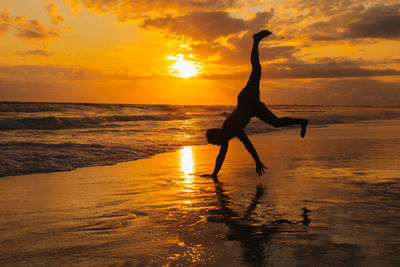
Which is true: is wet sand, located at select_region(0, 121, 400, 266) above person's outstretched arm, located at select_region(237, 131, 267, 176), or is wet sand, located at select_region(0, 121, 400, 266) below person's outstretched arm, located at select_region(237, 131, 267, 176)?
below

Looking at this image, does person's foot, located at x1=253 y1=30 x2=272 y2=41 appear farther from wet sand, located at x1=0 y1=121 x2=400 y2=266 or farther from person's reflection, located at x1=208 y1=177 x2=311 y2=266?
person's reflection, located at x1=208 y1=177 x2=311 y2=266

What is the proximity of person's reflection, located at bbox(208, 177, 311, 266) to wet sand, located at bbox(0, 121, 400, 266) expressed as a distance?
12 mm

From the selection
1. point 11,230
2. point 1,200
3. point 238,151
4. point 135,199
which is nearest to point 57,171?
point 1,200

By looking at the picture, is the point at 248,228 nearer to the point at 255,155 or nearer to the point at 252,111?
the point at 255,155

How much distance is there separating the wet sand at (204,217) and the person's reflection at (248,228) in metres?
0.01

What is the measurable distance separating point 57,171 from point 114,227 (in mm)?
5321

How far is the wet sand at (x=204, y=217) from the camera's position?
3.41m

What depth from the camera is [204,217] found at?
15.5ft

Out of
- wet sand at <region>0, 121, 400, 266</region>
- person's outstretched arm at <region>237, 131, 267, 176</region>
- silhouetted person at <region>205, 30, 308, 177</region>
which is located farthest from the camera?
person's outstretched arm at <region>237, 131, 267, 176</region>

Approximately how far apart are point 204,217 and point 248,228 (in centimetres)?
72

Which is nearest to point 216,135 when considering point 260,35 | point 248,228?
point 260,35

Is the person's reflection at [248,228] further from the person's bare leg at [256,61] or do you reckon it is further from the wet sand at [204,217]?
the person's bare leg at [256,61]

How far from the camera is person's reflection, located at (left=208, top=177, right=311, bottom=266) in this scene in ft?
11.3

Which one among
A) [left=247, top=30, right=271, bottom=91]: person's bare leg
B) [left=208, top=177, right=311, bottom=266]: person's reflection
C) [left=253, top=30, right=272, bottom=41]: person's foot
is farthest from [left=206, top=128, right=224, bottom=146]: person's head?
[left=208, top=177, right=311, bottom=266]: person's reflection
